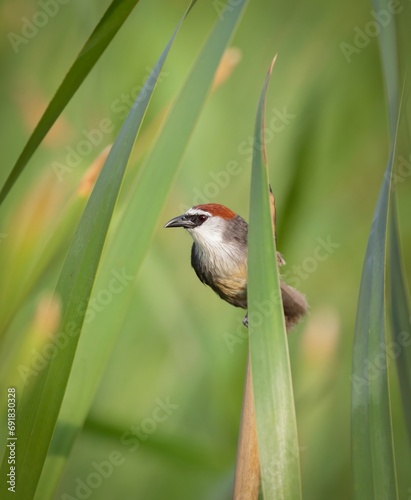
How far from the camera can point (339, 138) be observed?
128 centimetres

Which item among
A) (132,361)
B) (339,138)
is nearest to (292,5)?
(339,138)

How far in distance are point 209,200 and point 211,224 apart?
198mm

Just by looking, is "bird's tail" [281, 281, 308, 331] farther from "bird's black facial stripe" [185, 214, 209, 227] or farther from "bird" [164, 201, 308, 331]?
"bird's black facial stripe" [185, 214, 209, 227]

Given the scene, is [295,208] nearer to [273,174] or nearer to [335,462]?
[273,174]

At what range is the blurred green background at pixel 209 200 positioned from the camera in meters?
1.16

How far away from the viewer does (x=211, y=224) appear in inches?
40.7

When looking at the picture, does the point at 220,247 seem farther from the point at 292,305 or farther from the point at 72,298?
the point at 72,298

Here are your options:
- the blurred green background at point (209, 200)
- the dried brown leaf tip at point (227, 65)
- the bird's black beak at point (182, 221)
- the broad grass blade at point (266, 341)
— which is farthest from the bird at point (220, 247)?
the broad grass blade at point (266, 341)

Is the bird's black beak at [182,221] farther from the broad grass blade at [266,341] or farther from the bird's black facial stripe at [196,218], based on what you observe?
the broad grass blade at [266,341]

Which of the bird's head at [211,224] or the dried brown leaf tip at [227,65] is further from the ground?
the dried brown leaf tip at [227,65]

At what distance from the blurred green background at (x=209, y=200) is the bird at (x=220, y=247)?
4.2 inches

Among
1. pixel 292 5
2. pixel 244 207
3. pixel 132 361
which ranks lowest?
pixel 132 361

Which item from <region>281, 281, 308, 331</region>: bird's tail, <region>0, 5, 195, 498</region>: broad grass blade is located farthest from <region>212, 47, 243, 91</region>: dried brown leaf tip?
<region>0, 5, 195, 498</region>: broad grass blade

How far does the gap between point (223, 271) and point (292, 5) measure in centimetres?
69
